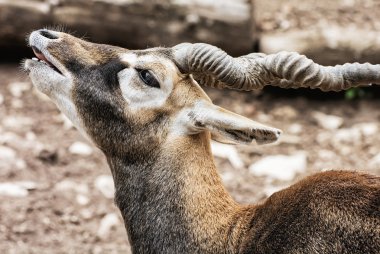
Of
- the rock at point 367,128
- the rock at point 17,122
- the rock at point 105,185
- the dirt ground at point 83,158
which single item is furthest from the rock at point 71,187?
the rock at point 367,128

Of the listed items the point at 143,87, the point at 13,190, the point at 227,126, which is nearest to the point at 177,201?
the point at 227,126

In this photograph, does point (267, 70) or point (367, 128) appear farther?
point (367, 128)

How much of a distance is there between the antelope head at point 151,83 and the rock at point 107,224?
1991 mm

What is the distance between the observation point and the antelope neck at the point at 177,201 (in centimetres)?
486

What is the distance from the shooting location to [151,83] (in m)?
5.00

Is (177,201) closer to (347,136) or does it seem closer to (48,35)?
(48,35)

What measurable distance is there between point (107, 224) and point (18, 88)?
8.28ft

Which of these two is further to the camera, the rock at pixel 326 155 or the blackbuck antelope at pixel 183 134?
the rock at pixel 326 155

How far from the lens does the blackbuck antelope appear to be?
182 inches

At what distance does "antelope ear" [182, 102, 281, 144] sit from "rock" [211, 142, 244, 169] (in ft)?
9.81

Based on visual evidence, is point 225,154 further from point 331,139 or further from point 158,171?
point 158,171

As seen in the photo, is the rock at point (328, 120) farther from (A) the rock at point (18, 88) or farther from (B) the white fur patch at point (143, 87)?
(B) the white fur patch at point (143, 87)

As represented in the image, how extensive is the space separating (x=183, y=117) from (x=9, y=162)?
10.6 feet

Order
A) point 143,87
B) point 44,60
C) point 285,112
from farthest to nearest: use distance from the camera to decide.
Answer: point 285,112 → point 44,60 → point 143,87
